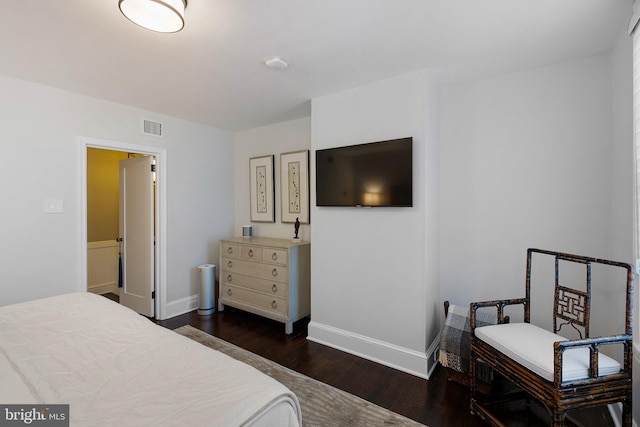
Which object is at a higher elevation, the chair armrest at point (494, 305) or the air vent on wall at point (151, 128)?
the air vent on wall at point (151, 128)

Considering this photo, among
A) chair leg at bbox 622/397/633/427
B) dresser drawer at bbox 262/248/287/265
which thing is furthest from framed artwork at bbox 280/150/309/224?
chair leg at bbox 622/397/633/427

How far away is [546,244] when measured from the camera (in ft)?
7.75

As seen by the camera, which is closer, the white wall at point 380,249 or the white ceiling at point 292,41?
the white ceiling at point 292,41

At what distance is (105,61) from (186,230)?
2122mm

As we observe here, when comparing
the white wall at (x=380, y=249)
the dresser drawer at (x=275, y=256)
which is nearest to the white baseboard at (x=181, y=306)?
the dresser drawer at (x=275, y=256)

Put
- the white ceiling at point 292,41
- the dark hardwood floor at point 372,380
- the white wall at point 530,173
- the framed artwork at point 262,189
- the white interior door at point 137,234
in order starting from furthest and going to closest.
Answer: the framed artwork at point 262,189
the white interior door at point 137,234
the white wall at point 530,173
the dark hardwood floor at point 372,380
the white ceiling at point 292,41

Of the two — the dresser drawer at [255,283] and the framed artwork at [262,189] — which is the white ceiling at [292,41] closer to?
the framed artwork at [262,189]

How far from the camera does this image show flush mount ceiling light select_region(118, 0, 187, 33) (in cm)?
147

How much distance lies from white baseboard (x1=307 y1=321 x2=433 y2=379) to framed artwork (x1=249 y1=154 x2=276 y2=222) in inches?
65.2

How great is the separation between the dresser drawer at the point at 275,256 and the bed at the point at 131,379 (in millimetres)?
1707

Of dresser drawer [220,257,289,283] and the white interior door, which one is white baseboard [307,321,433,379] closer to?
dresser drawer [220,257,289,283]

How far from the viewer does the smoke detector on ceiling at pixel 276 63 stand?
2.15 metres

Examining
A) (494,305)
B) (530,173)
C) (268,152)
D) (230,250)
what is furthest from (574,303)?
(268,152)

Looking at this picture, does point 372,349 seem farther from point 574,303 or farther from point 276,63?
point 276,63
